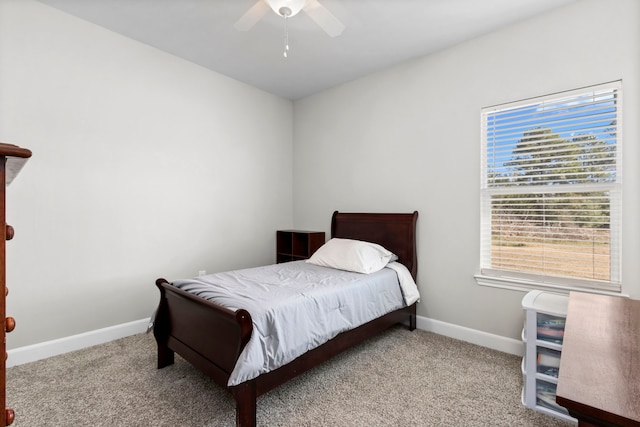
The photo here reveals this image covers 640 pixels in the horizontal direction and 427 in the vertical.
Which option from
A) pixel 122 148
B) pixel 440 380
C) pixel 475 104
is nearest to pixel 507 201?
pixel 475 104

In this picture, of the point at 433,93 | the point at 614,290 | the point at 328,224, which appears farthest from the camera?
the point at 328,224

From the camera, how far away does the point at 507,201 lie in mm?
2674

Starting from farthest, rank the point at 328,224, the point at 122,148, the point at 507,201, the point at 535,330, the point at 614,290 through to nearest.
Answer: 1. the point at 328,224
2. the point at 122,148
3. the point at 507,201
4. the point at 614,290
5. the point at 535,330

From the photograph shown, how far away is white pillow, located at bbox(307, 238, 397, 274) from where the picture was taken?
9.32ft

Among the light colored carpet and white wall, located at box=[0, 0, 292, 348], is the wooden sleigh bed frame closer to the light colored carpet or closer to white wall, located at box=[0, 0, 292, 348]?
the light colored carpet

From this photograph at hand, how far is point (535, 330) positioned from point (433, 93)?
7.23 ft

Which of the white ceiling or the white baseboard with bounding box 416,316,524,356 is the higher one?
the white ceiling

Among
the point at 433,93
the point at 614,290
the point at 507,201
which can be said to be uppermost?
the point at 433,93

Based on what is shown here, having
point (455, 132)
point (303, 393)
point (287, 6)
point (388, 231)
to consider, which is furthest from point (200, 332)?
point (455, 132)

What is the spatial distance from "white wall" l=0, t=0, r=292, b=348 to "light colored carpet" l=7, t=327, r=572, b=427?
0.60m

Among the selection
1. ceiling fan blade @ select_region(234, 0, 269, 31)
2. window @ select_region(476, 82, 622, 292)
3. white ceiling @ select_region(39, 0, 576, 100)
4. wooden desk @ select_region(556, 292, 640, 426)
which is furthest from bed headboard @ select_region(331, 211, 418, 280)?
ceiling fan blade @ select_region(234, 0, 269, 31)

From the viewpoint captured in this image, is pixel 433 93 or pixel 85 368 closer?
pixel 85 368

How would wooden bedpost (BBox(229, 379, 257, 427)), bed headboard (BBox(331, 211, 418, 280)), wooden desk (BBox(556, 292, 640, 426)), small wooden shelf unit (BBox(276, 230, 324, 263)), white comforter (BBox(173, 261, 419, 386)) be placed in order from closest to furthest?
1. wooden desk (BBox(556, 292, 640, 426))
2. wooden bedpost (BBox(229, 379, 257, 427))
3. white comforter (BBox(173, 261, 419, 386))
4. bed headboard (BBox(331, 211, 418, 280))
5. small wooden shelf unit (BBox(276, 230, 324, 263))

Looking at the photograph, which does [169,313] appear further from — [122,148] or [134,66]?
[134,66]
